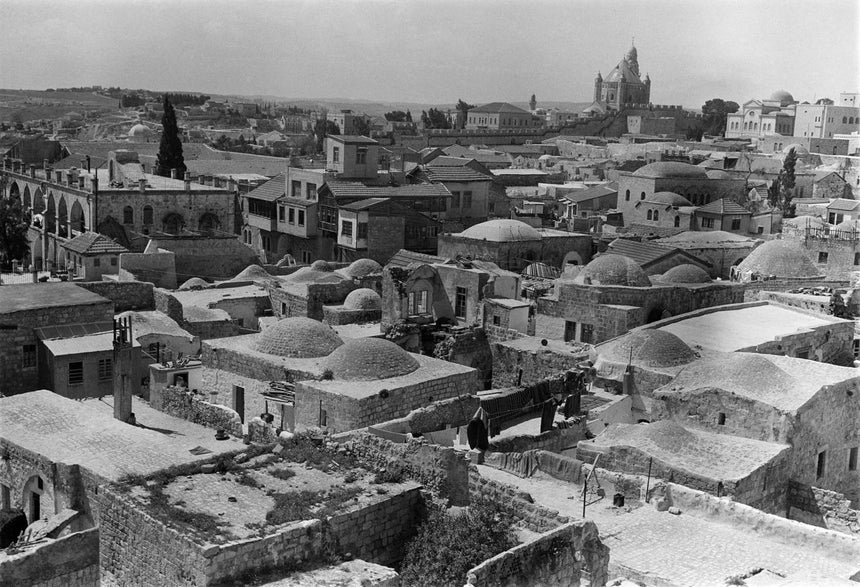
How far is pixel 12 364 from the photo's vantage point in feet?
75.2

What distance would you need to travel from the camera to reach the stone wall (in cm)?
2850

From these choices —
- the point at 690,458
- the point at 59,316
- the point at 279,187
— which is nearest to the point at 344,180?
the point at 279,187

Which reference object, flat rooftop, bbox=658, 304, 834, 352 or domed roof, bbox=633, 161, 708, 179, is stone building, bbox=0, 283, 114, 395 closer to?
flat rooftop, bbox=658, 304, 834, 352

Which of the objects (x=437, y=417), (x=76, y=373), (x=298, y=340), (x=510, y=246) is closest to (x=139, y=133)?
(x=510, y=246)

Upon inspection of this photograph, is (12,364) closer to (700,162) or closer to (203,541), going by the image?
(203,541)

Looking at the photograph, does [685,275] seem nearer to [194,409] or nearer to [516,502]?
[194,409]

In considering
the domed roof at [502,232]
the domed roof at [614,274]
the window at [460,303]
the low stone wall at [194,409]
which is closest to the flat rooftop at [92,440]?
the low stone wall at [194,409]

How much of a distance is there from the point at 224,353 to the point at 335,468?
988 centimetres

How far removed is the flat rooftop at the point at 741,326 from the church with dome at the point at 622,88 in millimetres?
111589

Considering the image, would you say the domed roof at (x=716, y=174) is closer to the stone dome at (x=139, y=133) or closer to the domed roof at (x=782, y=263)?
the domed roof at (x=782, y=263)

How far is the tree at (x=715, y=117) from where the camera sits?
127 metres

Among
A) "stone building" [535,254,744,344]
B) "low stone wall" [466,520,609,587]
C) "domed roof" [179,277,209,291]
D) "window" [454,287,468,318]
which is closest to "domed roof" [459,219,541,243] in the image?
"window" [454,287,468,318]

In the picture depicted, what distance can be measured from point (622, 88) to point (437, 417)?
12469 cm

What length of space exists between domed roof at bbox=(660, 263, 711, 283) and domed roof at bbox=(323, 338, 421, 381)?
14.8 metres
